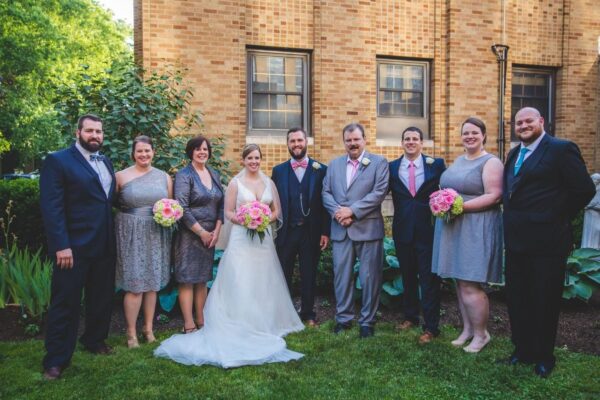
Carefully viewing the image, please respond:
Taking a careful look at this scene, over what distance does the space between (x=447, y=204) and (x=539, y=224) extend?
86 cm

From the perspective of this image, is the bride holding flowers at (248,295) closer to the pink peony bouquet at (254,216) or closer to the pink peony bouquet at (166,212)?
the pink peony bouquet at (254,216)

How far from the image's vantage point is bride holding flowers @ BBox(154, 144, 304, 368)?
5590 mm

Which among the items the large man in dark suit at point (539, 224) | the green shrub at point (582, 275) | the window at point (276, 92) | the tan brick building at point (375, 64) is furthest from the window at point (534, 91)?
the large man in dark suit at point (539, 224)

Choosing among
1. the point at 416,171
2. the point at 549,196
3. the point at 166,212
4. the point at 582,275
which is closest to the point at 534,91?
the point at 582,275

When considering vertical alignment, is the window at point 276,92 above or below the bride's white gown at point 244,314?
above

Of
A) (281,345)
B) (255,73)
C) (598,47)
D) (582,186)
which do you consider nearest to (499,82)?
(598,47)

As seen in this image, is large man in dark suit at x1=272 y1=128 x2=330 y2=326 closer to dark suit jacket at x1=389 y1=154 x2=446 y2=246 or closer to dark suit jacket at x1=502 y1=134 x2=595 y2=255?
dark suit jacket at x1=389 y1=154 x2=446 y2=246

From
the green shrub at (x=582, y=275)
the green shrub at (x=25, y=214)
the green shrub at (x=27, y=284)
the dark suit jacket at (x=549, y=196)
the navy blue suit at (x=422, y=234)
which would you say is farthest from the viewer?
the green shrub at (x=25, y=214)

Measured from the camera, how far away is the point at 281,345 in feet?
18.8

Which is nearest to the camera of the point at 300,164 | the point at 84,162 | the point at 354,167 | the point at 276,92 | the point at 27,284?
the point at 84,162

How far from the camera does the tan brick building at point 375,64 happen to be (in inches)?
424

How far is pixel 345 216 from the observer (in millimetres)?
6258

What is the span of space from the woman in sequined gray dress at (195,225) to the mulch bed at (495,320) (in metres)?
0.90

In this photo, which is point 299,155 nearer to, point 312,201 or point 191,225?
point 312,201
